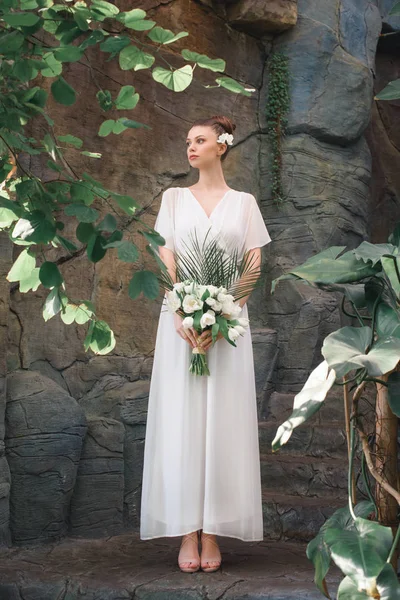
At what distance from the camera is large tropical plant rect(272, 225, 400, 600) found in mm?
2545

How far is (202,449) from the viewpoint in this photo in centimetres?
424

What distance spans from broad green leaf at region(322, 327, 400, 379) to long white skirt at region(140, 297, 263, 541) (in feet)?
4.98

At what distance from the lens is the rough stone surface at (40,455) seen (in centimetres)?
489

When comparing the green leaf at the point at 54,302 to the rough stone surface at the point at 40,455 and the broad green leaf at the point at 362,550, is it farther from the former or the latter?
the rough stone surface at the point at 40,455

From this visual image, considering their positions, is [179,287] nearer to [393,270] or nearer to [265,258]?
[393,270]

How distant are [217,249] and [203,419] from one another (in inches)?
32.0

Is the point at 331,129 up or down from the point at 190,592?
up

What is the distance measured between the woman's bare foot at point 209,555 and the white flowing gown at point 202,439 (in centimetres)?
7

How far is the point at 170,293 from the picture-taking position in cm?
414

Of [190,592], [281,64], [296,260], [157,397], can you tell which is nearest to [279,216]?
[296,260]

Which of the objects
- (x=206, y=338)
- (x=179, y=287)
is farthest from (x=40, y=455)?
(x=179, y=287)

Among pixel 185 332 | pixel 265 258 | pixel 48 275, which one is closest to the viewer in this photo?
pixel 48 275

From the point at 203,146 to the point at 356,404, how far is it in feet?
6.31

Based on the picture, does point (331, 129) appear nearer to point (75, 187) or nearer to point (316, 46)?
point (316, 46)
